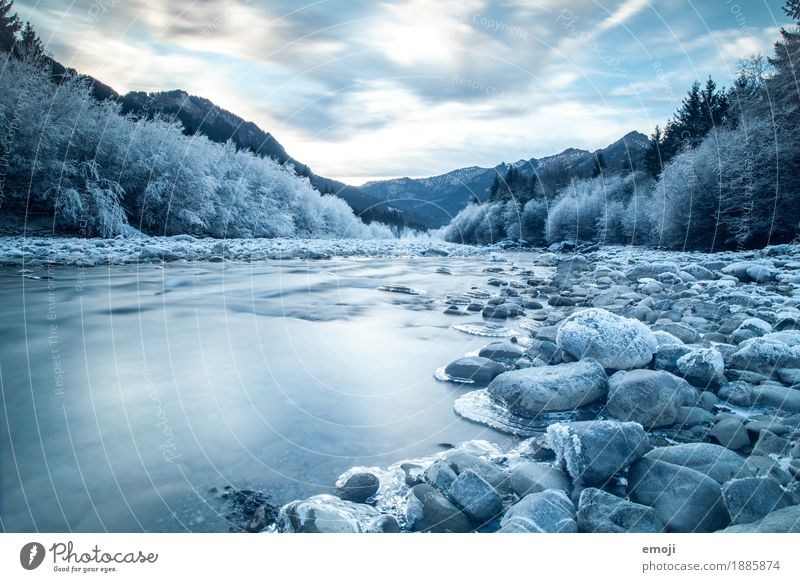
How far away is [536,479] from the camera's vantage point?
245 cm

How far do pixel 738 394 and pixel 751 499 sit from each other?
1903 mm

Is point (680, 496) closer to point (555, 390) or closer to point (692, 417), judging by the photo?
point (692, 417)

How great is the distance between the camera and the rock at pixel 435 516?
2223 millimetres

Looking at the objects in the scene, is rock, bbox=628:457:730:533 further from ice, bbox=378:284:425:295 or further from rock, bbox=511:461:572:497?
ice, bbox=378:284:425:295

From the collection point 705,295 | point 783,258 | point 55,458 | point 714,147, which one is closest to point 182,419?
point 55,458

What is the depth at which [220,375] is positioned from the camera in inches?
188

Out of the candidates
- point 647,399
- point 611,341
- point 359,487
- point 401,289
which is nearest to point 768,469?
point 647,399

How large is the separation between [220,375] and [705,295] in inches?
376

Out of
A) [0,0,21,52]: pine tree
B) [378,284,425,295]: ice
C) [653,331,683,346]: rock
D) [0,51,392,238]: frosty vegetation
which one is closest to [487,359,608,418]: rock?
[653,331,683,346]: rock

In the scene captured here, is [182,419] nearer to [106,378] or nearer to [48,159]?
[106,378]

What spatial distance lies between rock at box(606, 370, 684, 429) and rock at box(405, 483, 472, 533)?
6.31 ft

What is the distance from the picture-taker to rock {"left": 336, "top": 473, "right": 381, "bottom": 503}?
2.50 metres

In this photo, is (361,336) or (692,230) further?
(692,230)

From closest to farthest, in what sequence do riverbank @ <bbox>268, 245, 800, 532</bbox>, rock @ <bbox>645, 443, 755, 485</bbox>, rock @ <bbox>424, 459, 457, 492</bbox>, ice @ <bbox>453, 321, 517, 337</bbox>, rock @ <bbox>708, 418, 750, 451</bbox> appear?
riverbank @ <bbox>268, 245, 800, 532</bbox>, rock @ <bbox>645, 443, 755, 485</bbox>, rock @ <bbox>424, 459, 457, 492</bbox>, rock @ <bbox>708, 418, 750, 451</bbox>, ice @ <bbox>453, 321, 517, 337</bbox>
